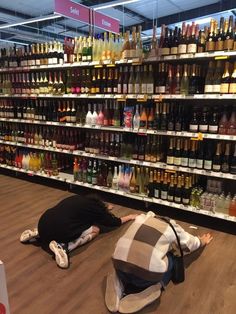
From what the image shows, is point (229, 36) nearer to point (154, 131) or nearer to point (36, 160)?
point (154, 131)

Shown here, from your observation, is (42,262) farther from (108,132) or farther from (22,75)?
(22,75)

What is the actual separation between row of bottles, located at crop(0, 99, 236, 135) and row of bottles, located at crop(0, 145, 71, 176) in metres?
0.61

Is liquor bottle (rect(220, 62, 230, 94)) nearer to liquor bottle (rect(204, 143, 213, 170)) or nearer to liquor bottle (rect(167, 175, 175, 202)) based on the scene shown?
liquor bottle (rect(204, 143, 213, 170))

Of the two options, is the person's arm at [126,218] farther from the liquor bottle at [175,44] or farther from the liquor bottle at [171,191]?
A: the liquor bottle at [175,44]

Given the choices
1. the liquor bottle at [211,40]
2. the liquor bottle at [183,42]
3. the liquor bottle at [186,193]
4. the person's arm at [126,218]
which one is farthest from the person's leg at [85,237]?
the liquor bottle at [211,40]

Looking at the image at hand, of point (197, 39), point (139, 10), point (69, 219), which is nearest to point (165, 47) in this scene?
point (197, 39)

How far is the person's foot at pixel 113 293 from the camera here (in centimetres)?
201

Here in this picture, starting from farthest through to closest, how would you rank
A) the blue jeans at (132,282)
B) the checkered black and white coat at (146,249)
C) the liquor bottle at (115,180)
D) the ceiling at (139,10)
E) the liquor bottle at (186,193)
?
the ceiling at (139,10)
the liquor bottle at (115,180)
the liquor bottle at (186,193)
the blue jeans at (132,282)
the checkered black and white coat at (146,249)

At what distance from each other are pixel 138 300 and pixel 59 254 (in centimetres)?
89

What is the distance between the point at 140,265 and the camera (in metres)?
1.93

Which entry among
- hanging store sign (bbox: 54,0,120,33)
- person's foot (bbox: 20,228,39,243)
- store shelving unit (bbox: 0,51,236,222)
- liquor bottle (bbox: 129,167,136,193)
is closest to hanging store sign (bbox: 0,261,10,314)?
person's foot (bbox: 20,228,39,243)

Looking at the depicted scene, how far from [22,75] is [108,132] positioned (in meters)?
1.92

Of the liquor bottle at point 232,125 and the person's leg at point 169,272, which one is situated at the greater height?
the liquor bottle at point 232,125

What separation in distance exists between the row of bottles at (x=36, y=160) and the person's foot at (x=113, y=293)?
2593mm
